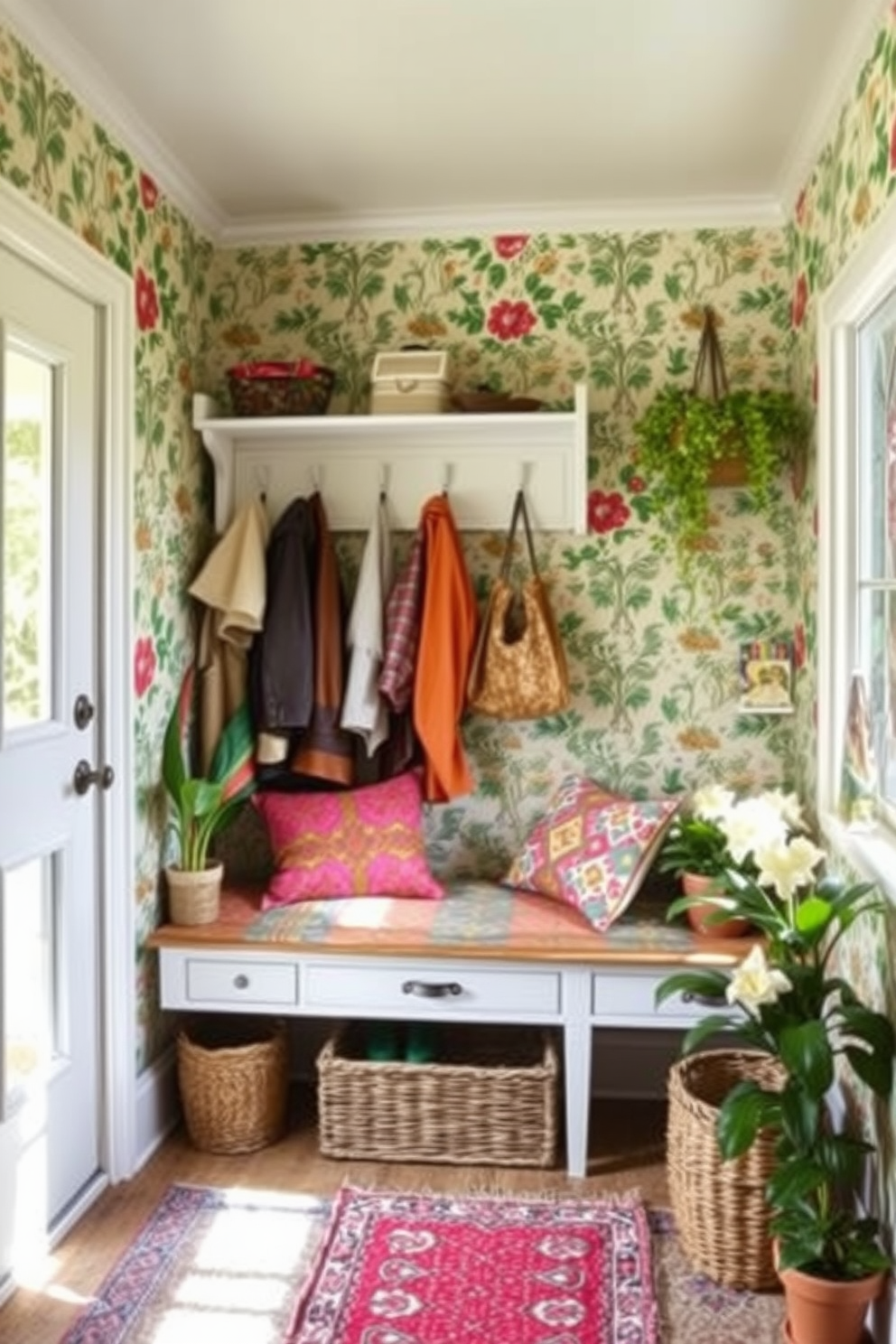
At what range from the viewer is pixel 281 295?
3.19 meters

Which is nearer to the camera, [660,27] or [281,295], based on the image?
[660,27]

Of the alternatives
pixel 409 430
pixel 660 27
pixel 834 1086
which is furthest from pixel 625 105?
pixel 834 1086

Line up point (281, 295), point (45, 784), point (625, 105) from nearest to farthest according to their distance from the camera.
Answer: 1. point (45, 784)
2. point (625, 105)
3. point (281, 295)

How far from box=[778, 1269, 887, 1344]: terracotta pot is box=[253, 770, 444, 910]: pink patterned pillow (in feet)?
4.22

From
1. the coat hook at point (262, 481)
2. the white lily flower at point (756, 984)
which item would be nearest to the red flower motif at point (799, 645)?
the white lily flower at point (756, 984)

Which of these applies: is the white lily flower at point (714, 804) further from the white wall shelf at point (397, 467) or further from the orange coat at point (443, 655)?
the white wall shelf at point (397, 467)

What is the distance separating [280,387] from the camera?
2.98 m

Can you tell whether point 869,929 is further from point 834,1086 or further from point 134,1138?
point 134,1138

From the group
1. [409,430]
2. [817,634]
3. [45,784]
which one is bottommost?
[45,784]

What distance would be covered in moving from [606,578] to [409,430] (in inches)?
26.2

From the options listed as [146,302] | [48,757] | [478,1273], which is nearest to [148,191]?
[146,302]

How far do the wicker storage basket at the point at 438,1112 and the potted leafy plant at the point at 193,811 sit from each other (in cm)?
50

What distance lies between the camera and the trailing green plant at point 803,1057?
6.25ft

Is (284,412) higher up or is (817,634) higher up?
(284,412)
